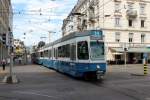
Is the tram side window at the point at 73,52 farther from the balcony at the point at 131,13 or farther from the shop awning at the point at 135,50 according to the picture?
the balcony at the point at 131,13

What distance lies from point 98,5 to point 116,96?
51.7 m

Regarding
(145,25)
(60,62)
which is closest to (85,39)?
(60,62)

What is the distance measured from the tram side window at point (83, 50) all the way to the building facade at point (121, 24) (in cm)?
3987

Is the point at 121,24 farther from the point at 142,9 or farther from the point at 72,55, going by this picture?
the point at 72,55

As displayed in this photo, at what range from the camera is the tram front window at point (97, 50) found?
2508 cm

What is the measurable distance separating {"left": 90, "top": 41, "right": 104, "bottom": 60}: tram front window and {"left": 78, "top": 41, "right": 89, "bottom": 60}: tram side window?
15.6 inches

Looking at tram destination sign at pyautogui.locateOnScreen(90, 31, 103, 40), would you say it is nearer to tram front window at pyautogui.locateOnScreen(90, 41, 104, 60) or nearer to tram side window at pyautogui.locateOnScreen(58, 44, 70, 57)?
tram front window at pyautogui.locateOnScreen(90, 41, 104, 60)

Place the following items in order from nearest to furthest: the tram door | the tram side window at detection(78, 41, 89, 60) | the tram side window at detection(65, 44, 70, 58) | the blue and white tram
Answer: the blue and white tram → the tram side window at detection(78, 41, 89, 60) → the tram door → the tram side window at detection(65, 44, 70, 58)

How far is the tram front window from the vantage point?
82.3 ft

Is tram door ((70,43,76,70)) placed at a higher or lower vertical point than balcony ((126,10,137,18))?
lower

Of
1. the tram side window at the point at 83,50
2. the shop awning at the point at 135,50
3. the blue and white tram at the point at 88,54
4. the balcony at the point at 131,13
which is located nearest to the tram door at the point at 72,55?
the blue and white tram at the point at 88,54

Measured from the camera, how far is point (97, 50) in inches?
995

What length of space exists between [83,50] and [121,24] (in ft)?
145

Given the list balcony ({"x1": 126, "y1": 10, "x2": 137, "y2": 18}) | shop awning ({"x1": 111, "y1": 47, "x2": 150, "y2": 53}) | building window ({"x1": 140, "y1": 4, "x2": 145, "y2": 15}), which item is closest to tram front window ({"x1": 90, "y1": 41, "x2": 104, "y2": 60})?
shop awning ({"x1": 111, "y1": 47, "x2": 150, "y2": 53})
